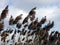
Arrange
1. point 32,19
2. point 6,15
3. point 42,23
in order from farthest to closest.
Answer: point 42,23, point 32,19, point 6,15

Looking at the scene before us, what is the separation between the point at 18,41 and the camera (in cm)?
2119

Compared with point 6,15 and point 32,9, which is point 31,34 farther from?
point 6,15

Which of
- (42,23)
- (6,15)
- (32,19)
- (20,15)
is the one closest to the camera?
(6,15)

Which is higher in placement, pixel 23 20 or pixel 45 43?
pixel 23 20

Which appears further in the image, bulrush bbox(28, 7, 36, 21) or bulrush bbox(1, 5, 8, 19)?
bulrush bbox(28, 7, 36, 21)

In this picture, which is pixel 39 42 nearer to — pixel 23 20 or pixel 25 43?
pixel 25 43

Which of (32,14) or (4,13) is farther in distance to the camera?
(32,14)

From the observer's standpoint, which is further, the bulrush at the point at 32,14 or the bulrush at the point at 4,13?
the bulrush at the point at 32,14

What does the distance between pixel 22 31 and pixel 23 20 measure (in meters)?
0.93

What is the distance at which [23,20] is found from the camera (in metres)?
20.5

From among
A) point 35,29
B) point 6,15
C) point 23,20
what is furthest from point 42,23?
point 6,15

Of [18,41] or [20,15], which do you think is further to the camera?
[18,41]

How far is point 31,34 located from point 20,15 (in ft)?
9.94

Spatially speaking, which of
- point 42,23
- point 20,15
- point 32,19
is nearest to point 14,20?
point 20,15
